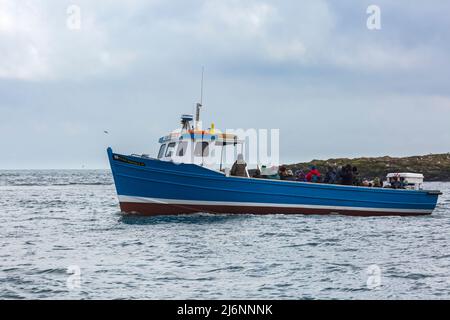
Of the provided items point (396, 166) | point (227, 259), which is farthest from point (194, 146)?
point (396, 166)

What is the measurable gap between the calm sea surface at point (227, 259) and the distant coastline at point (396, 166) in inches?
2844

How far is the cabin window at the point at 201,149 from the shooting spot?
91.4 feet

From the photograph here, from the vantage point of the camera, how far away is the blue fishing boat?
1030 inches

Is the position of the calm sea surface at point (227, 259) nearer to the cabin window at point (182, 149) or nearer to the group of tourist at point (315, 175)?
the group of tourist at point (315, 175)

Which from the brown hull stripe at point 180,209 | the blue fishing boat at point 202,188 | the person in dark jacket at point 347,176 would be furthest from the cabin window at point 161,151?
the person in dark jacket at point 347,176

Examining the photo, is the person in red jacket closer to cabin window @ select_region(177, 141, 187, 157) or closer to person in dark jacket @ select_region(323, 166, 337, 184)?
person in dark jacket @ select_region(323, 166, 337, 184)

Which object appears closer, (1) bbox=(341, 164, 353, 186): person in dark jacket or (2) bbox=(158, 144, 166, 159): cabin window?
(2) bbox=(158, 144, 166, 159): cabin window

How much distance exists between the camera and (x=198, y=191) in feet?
86.6

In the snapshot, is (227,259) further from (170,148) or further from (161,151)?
(161,151)

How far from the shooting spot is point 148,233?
875 inches

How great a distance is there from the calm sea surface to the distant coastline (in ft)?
237

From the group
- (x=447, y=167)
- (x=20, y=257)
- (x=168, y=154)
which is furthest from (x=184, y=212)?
(x=447, y=167)

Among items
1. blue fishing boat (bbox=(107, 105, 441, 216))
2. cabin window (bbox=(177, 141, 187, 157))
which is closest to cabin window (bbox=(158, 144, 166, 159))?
blue fishing boat (bbox=(107, 105, 441, 216))
